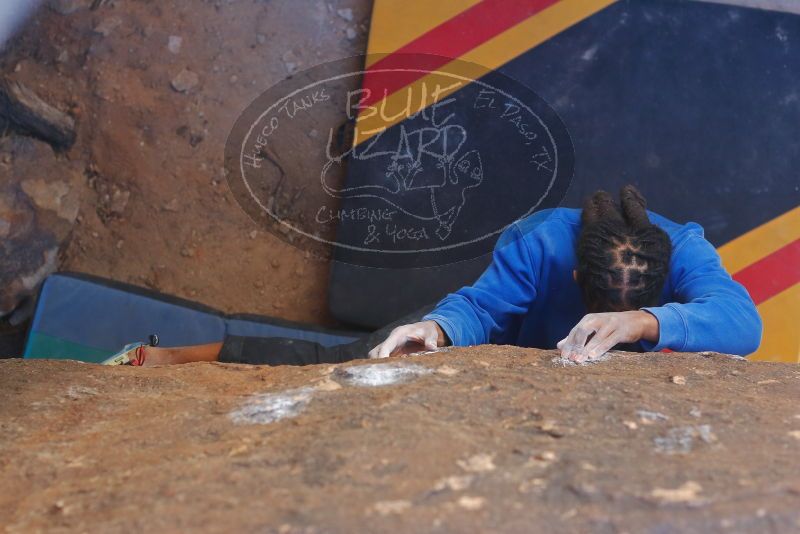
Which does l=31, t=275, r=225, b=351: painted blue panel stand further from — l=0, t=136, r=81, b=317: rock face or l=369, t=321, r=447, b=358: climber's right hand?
l=369, t=321, r=447, b=358: climber's right hand

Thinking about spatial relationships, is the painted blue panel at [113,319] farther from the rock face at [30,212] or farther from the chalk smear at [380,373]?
the chalk smear at [380,373]

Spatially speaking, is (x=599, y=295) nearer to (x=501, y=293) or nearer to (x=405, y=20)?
(x=501, y=293)

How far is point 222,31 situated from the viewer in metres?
3.49

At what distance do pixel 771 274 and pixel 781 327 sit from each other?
0.19 m

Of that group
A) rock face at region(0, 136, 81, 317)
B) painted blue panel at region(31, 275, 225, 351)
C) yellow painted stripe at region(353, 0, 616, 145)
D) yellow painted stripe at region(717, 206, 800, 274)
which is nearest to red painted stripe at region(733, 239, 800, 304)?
yellow painted stripe at region(717, 206, 800, 274)

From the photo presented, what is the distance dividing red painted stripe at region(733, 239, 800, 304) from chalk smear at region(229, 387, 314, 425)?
83.6 inches

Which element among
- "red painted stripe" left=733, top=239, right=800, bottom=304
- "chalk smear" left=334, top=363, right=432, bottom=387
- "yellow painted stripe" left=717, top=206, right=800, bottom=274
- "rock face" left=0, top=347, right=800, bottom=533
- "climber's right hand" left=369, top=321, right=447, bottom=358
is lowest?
"rock face" left=0, top=347, right=800, bottom=533

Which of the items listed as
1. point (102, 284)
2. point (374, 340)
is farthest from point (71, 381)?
point (102, 284)

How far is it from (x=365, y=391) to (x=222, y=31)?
2555mm

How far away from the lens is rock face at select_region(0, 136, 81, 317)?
10.2 ft

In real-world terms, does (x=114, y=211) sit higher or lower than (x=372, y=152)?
lower

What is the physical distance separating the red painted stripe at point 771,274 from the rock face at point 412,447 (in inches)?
60.3

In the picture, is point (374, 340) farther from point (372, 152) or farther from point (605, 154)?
point (605, 154)

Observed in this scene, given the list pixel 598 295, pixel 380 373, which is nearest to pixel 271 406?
pixel 380 373
